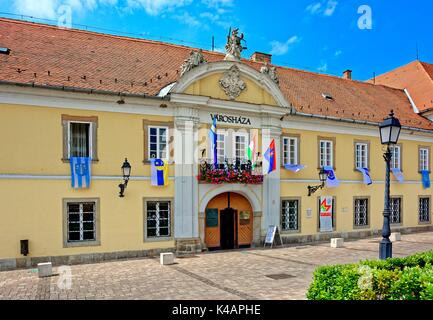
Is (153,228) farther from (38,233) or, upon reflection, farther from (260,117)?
(260,117)

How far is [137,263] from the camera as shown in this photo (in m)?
15.7

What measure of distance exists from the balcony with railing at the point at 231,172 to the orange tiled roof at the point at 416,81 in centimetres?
1660

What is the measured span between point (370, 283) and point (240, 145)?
42.1ft

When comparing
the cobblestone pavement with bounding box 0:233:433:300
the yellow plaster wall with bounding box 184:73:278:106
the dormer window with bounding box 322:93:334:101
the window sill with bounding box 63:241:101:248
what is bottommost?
the cobblestone pavement with bounding box 0:233:433:300

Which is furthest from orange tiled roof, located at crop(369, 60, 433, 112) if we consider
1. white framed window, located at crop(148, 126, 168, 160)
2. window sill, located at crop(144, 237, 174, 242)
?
window sill, located at crop(144, 237, 174, 242)

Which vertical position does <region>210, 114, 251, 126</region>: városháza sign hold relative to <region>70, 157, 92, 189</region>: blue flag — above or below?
above

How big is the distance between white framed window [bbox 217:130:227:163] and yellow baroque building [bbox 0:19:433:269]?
55 millimetres

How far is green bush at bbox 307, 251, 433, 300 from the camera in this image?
717cm

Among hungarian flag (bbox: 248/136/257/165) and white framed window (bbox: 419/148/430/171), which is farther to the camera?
white framed window (bbox: 419/148/430/171)

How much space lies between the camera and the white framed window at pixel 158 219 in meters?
17.6

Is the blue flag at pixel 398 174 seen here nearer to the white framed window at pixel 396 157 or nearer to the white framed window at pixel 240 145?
the white framed window at pixel 396 157

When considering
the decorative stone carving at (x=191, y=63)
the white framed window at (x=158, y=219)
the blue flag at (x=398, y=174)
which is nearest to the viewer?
the white framed window at (x=158, y=219)

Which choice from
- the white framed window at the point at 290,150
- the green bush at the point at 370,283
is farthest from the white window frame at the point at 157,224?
the green bush at the point at 370,283

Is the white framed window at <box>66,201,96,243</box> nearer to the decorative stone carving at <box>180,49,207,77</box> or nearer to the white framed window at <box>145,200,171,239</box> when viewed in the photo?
the white framed window at <box>145,200,171,239</box>
